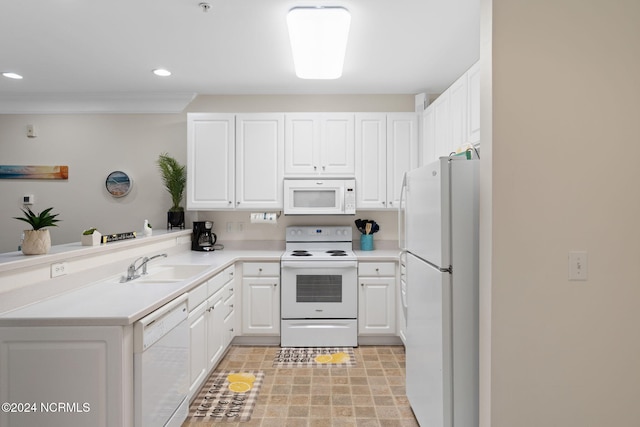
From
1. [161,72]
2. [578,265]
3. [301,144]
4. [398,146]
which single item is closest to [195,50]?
[161,72]

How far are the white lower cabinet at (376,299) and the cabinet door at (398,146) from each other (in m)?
0.70

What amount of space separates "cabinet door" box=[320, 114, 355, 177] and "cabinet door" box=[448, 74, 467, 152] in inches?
41.8

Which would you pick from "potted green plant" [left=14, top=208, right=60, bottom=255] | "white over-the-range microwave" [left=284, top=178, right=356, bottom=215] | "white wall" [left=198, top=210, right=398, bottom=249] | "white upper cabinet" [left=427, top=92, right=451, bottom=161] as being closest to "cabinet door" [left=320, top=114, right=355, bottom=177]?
"white over-the-range microwave" [left=284, top=178, right=356, bottom=215]

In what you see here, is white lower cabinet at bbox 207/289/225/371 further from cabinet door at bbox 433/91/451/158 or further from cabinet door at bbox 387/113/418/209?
cabinet door at bbox 433/91/451/158

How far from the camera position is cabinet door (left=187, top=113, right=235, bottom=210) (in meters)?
3.74

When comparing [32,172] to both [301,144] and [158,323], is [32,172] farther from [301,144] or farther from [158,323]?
[158,323]

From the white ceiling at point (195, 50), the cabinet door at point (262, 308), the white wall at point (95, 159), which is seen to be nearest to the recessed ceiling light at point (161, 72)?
the white ceiling at point (195, 50)

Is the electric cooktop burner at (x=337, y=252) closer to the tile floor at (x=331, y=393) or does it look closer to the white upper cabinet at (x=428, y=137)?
the tile floor at (x=331, y=393)

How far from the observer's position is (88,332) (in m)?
1.58

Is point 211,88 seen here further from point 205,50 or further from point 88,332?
point 88,332

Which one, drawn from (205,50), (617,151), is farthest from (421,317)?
(205,50)

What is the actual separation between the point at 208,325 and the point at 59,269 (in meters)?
1.07

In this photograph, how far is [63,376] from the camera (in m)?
1.57

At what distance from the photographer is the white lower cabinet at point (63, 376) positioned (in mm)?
1562
